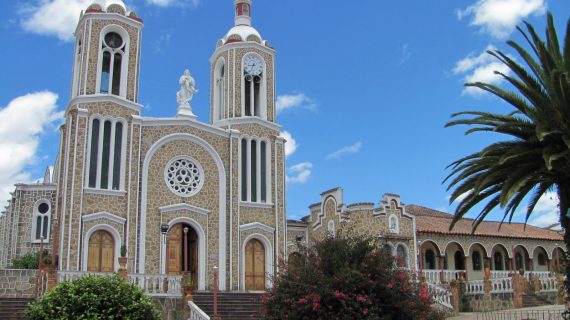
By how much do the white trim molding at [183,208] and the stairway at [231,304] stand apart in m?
4.70

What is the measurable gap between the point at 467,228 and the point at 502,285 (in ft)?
30.6

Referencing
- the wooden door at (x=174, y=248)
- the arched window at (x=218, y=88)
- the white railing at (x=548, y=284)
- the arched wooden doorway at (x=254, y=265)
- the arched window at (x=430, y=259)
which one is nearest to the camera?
the wooden door at (x=174, y=248)

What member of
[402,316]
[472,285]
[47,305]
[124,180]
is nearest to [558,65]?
[402,316]

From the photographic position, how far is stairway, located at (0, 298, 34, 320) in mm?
19547

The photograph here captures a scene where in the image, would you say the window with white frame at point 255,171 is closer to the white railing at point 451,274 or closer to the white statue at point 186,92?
the white statue at point 186,92

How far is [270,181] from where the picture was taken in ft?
104

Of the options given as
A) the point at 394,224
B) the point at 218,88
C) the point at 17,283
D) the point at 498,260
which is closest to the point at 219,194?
the point at 218,88

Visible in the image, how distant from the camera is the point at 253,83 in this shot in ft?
108

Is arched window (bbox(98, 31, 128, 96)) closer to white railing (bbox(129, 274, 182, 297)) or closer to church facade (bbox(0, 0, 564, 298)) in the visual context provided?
church facade (bbox(0, 0, 564, 298))

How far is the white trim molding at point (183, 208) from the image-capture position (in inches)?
1105

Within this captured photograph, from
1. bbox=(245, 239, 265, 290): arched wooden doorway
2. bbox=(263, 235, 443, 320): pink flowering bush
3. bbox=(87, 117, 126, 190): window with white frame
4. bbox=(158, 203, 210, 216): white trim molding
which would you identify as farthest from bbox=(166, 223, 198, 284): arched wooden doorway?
bbox=(263, 235, 443, 320): pink flowering bush

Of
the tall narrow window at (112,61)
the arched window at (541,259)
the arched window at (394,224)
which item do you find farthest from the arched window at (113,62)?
the arched window at (541,259)

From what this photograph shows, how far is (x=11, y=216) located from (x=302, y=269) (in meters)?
21.3

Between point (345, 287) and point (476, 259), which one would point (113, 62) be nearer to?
point (345, 287)
